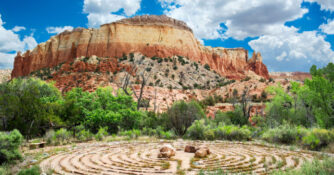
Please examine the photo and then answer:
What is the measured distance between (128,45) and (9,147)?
59.6 metres

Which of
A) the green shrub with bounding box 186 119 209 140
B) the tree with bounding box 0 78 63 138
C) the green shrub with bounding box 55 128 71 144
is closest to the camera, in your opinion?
the tree with bounding box 0 78 63 138

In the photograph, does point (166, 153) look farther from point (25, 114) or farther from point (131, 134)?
point (25, 114)

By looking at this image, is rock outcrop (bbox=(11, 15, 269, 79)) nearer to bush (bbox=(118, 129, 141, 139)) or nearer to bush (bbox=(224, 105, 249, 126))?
bush (bbox=(224, 105, 249, 126))

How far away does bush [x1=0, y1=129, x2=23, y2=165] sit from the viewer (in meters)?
8.55

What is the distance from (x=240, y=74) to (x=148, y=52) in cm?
3590

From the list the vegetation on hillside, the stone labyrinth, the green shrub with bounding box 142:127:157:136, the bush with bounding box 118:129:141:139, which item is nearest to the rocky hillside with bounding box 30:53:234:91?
the vegetation on hillside

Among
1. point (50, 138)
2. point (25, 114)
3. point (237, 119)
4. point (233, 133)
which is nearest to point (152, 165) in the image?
point (50, 138)

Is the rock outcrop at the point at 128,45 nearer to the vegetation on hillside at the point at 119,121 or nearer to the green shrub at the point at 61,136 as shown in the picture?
the vegetation on hillside at the point at 119,121

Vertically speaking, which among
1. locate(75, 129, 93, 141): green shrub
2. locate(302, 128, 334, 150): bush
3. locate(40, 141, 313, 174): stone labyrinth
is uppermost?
locate(302, 128, 334, 150): bush

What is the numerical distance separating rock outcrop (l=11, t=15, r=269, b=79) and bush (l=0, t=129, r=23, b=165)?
5627cm

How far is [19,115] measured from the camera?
13.6m

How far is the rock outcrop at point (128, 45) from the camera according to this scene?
219 feet

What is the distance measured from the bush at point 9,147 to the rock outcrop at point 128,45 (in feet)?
185

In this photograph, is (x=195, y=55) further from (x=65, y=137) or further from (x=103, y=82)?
(x=65, y=137)
